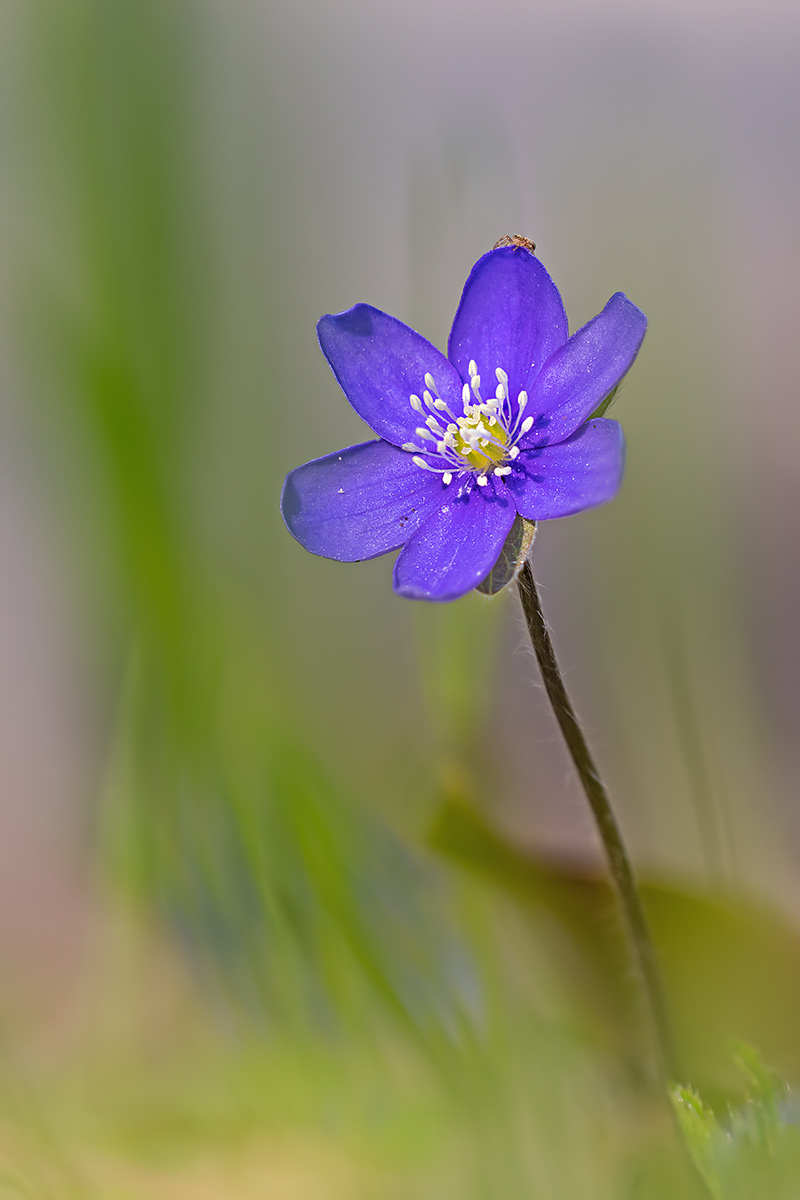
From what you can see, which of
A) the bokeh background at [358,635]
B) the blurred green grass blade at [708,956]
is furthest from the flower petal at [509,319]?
the blurred green grass blade at [708,956]

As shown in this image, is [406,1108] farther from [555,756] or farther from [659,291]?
[659,291]

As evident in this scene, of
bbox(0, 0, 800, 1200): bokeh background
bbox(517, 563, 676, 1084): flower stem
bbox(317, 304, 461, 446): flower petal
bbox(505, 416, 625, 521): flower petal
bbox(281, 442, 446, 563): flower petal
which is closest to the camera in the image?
bbox(505, 416, 625, 521): flower petal

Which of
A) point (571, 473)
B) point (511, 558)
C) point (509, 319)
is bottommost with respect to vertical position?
point (511, 558)

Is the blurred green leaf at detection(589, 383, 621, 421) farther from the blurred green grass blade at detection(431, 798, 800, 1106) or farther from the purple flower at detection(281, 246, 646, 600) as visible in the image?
the blurred green grass blade at detection(431, 798, 800, 1106)

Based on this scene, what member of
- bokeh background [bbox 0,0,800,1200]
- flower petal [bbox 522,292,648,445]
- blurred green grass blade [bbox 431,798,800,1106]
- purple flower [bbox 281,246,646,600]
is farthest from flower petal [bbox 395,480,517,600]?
blurred green grass blade [bbox 431,798,800,1106]

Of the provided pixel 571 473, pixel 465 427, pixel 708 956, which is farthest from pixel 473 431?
pixel 708 956

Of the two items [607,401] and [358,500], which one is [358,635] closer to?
[358,500]

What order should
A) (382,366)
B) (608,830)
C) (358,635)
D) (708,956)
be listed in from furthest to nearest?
1. (358,635)
2. (708,956)
3. (382,366)
4. (608,830)

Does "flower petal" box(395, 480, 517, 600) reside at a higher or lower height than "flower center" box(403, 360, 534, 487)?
lower
